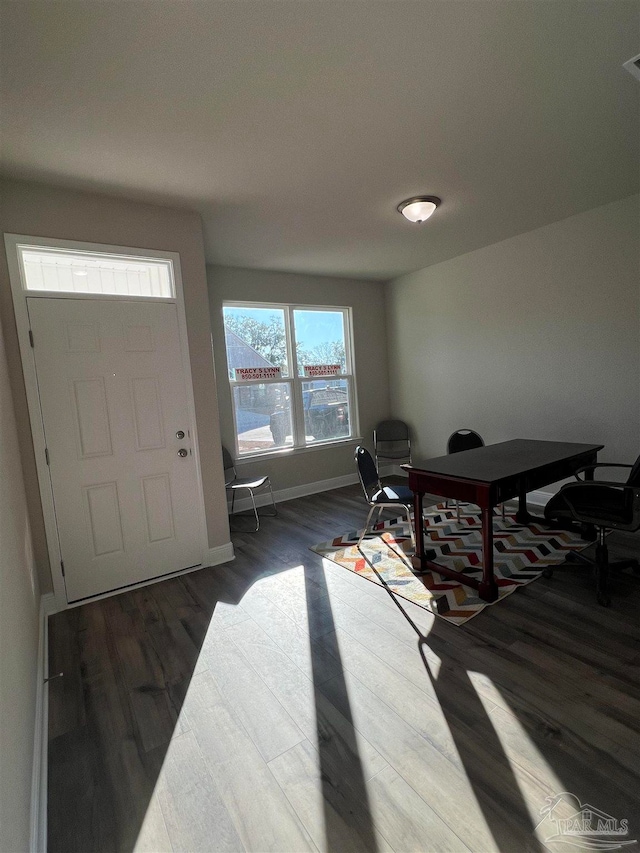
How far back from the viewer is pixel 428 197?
10.6ft

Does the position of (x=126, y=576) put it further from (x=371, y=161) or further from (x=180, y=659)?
(x=371, y=161)

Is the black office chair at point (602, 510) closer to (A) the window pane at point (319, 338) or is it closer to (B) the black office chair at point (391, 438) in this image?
(B) the black office chair at point (391, 438)

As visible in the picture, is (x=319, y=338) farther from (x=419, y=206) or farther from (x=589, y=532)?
(x=589, y=532)

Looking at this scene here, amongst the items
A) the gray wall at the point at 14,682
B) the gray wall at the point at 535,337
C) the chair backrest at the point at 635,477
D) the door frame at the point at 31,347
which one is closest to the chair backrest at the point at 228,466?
the door frame at the point at 31,347

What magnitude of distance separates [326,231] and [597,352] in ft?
9.17

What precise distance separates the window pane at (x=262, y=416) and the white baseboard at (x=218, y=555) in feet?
5.32

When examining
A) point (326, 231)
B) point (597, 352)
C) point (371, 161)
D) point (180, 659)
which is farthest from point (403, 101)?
point (180, 659)

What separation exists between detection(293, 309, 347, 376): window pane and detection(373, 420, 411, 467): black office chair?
3.34ft

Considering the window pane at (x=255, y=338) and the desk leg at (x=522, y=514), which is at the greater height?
the window pane at (x=255, y=338)

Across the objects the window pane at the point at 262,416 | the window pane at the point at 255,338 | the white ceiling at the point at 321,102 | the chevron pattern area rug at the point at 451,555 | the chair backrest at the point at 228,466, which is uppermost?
the white ceiling at the point at 321,102

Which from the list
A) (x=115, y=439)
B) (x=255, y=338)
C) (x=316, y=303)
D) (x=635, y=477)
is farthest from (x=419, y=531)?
(x=316, y=303)

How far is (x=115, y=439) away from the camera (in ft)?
9.98

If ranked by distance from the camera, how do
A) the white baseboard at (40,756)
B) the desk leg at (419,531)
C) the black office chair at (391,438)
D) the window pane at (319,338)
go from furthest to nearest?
the black office chair at (391,438) → the window pane at (319,338) → the desk leg at (419,531) → the white baseboard at (40,756)

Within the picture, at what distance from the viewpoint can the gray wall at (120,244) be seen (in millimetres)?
2674
